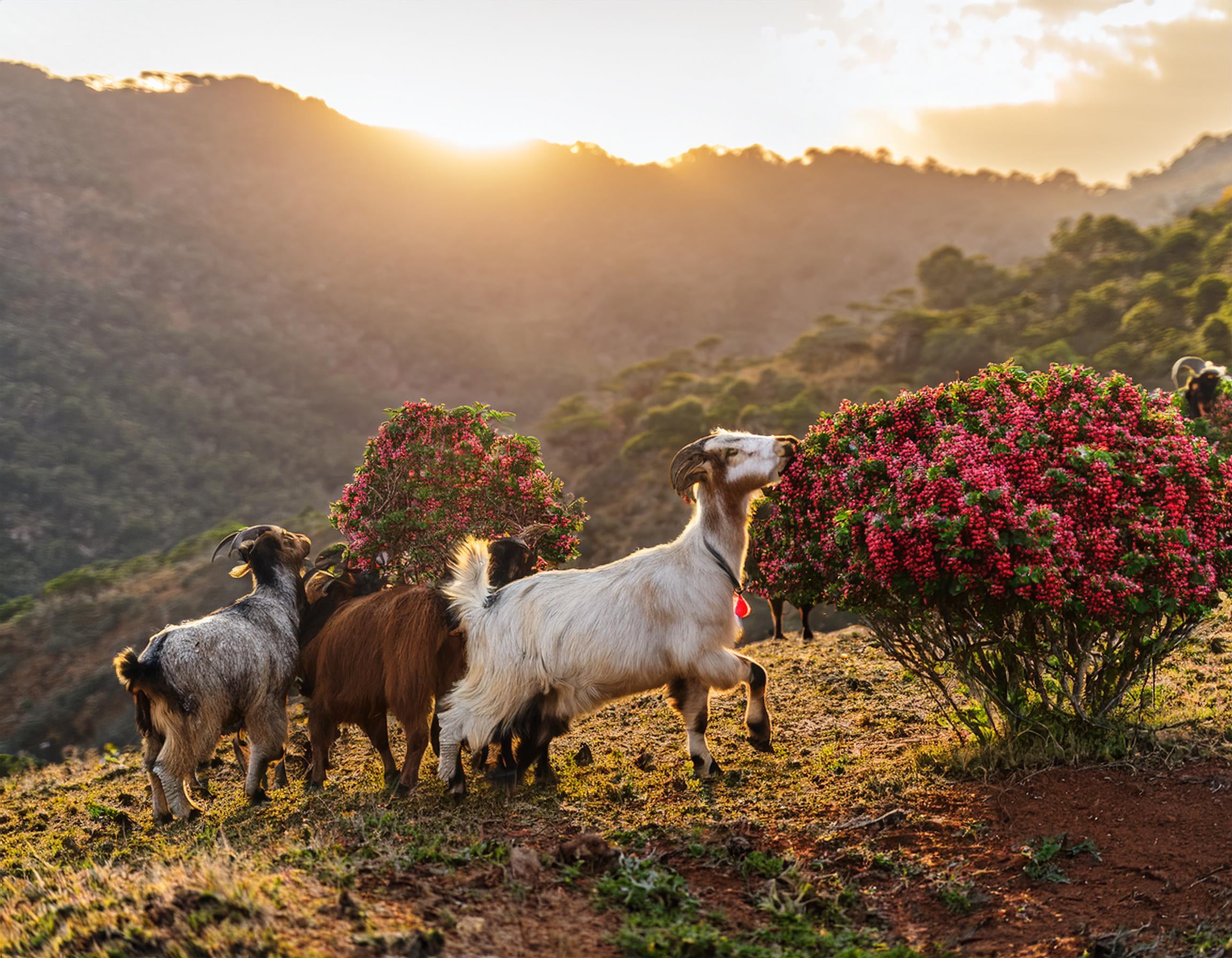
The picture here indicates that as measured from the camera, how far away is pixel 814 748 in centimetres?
779

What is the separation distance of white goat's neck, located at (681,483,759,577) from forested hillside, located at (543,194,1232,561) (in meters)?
27.4

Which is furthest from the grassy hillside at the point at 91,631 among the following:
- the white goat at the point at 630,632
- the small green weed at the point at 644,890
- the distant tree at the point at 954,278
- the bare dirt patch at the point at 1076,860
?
the distant tree at the point at 954,278

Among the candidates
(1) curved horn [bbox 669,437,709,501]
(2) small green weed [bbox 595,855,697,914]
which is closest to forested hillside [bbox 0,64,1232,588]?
(1) curved horn [bbox 669,437,709,501]

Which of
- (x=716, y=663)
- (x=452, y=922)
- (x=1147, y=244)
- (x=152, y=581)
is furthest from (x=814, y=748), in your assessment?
(x=1147, y=244)

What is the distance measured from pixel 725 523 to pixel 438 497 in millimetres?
3816

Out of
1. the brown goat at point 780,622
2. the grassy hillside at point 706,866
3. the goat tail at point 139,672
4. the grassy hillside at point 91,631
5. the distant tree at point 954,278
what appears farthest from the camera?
the distant tree at point 954,278

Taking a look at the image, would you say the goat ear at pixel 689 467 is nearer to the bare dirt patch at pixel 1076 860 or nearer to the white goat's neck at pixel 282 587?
the bare dirt patch at pixel 1076 860

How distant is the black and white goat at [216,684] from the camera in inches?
290

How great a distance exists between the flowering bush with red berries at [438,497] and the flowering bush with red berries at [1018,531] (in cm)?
353

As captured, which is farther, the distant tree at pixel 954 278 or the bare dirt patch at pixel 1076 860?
the distant tree at pixel 954 278

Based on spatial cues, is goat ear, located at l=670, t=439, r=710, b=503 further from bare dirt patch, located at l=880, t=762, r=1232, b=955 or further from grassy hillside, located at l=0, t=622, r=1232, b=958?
bare dirt patch, located at l=880, t=762, r=1232, b=955

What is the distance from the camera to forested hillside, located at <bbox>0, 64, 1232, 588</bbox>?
54.6 m

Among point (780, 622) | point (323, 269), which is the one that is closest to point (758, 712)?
point (780, 622)

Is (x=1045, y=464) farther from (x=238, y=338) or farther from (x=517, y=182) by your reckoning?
(x=517, y=182)
